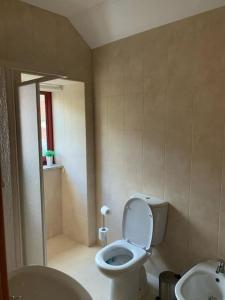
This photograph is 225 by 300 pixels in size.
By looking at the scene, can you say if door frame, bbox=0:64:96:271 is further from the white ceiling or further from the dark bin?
the dark bin

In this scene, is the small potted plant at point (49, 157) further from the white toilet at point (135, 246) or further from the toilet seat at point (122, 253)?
the toilet seat at point (122, 253)

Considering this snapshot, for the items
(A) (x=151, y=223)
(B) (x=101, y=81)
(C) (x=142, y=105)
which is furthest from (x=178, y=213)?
(B) (x=101, y=81)

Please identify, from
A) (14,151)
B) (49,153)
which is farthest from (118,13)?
(49,153)

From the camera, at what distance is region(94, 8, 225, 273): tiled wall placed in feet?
6.46

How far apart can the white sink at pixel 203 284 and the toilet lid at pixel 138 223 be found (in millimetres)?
446

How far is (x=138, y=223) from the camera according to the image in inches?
92.0

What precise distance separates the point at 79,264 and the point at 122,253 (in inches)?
27.0

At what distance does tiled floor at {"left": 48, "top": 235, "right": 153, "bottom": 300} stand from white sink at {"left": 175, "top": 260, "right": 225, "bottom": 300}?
556mm

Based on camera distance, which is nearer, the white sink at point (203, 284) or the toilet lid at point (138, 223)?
the white sink at point (203, 284)

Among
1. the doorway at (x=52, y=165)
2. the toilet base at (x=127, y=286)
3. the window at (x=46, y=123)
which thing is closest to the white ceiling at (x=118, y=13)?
the doorway at (x=52, y=165)

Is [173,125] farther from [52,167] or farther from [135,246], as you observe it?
[52,167]

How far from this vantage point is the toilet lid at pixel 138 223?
2.24 meters

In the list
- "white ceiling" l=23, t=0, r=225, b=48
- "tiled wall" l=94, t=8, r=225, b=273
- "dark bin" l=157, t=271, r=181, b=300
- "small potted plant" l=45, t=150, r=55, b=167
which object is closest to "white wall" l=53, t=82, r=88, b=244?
"small potted plant" l=45, t=150, r=55, b=167

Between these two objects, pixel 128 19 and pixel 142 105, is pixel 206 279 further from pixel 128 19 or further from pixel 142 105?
pixel 128 19
